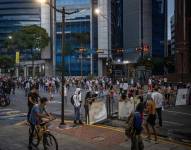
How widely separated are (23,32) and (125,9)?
45.7 meters

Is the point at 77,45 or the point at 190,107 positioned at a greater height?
the point at 77,45

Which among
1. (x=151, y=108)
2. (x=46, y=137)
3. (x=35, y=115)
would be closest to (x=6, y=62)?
(x=151, y=108)

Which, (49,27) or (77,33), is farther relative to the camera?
(49,27)

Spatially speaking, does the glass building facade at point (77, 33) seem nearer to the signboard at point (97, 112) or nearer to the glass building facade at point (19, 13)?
the glass building facade at point (19, 13)

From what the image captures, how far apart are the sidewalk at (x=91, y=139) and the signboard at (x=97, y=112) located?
557 mm

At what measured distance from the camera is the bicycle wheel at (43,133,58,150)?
40.8 ft

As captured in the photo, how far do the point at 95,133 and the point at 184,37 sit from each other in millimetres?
52952

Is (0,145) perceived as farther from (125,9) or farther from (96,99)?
(125,9)

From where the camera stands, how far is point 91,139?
15.6 metres

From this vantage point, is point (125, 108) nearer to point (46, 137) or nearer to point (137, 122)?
point (46, 137)

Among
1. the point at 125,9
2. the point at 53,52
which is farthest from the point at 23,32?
the point at 125,9

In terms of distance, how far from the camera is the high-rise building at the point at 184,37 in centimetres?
6694

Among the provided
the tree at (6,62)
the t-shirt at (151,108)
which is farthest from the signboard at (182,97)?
the tree at (6,62)

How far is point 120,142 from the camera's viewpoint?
14.8m
